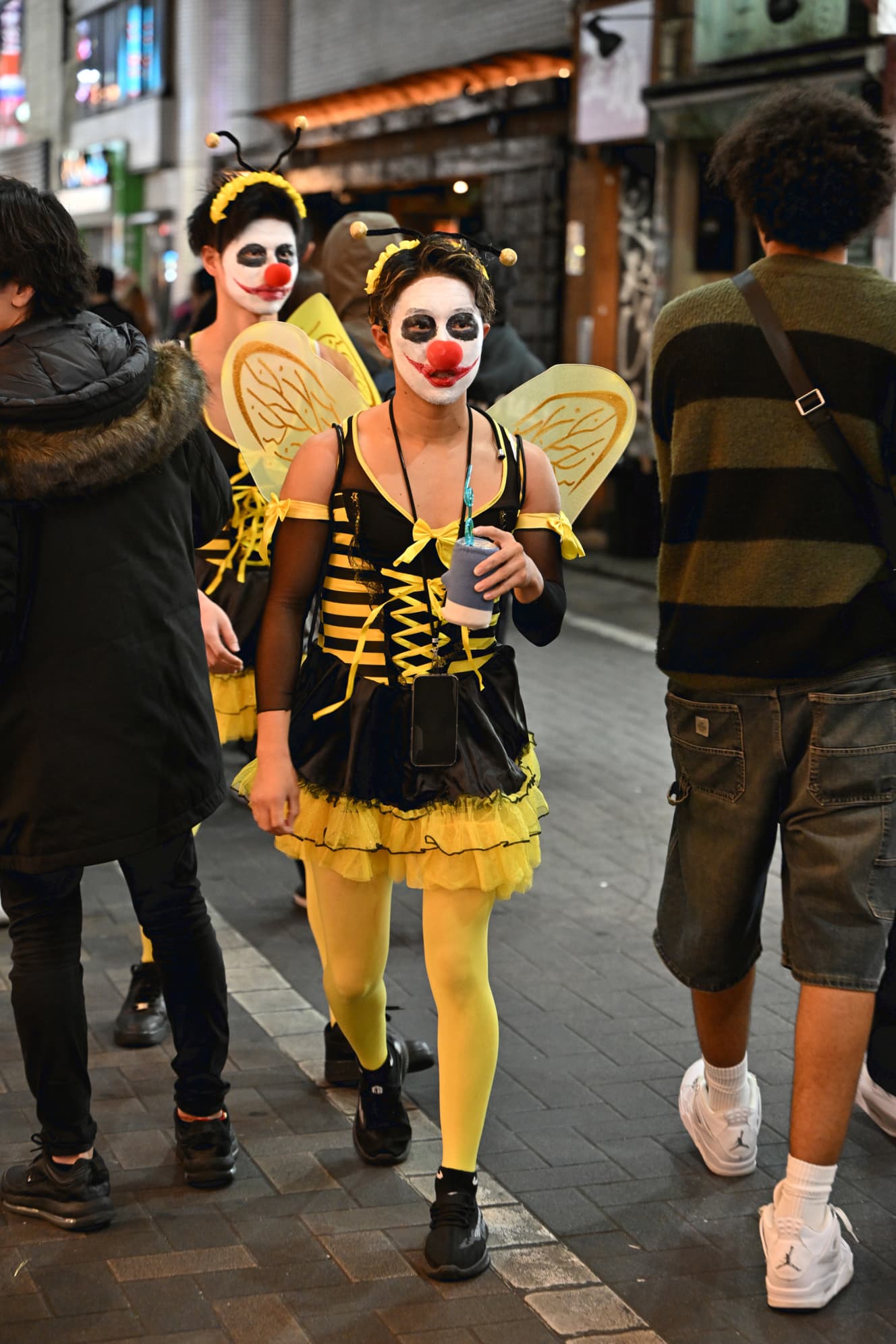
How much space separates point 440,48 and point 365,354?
651 inches

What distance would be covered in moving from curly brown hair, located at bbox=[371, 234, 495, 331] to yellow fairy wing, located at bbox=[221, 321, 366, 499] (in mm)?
389

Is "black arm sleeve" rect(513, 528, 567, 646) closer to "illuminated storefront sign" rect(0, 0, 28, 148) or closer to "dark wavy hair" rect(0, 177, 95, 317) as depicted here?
"dark wavy hair" rect(0, 177, 95, 317)

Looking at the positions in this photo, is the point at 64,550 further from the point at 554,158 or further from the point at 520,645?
the point at 554,158

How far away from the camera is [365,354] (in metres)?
5.95

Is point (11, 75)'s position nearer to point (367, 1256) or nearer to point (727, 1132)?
point (727, 1132)

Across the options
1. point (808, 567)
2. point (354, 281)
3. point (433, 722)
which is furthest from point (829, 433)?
point (354, 281)

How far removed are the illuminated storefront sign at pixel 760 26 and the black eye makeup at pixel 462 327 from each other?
11.2 metres

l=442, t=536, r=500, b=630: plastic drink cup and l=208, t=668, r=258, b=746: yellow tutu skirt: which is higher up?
l=442, t=536, r=500, b=630: plastic drink cup

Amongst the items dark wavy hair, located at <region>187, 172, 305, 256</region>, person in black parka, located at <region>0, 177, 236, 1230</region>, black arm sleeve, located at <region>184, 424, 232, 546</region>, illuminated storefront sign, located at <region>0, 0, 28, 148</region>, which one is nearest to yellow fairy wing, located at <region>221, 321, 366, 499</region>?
black arm sleeve, located at <region>184, 424, 232, 546</region>

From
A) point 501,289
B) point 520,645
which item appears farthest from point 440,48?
point 501,289

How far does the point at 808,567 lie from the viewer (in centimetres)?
341

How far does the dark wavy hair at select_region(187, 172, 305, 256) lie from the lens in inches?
190

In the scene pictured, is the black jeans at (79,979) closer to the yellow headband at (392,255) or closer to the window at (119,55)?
the yellow headband at (392,255)

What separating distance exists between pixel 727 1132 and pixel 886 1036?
523 mm
